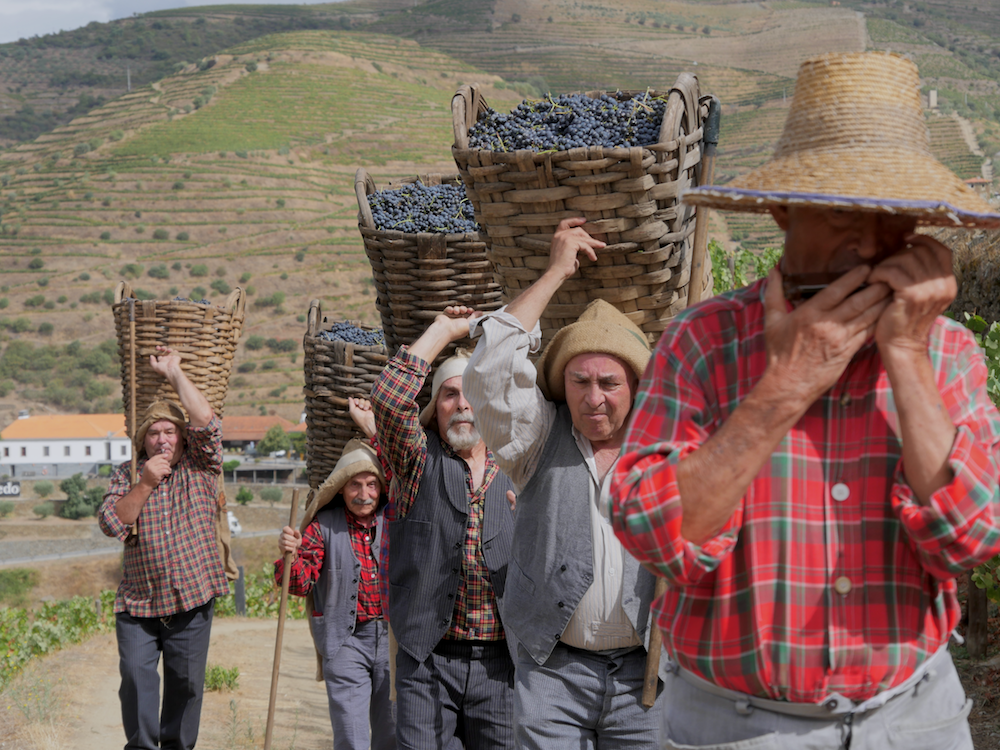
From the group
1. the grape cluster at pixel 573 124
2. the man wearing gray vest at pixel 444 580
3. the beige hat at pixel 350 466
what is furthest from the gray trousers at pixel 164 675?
the grape cluster at pixel 573 124

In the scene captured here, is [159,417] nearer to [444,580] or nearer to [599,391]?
[444,580]

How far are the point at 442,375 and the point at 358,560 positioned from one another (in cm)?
135

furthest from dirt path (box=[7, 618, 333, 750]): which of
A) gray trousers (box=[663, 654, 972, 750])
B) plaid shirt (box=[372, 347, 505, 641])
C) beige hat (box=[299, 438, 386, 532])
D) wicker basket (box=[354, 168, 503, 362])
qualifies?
gray trousers (box=[663, 654, 972, 750])

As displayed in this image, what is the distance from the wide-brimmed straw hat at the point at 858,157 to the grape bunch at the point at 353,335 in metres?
2.73

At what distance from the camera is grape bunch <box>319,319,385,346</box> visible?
4113 millimetres

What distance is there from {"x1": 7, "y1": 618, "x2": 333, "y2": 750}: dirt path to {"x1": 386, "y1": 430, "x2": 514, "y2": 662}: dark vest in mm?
3582

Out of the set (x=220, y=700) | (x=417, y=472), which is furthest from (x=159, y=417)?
(x=220, y=700)

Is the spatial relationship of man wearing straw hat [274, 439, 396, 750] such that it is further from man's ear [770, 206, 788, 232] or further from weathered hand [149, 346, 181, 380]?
man's ear [770, 206, 788, 232]

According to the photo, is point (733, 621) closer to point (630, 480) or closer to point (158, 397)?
point (630, 480)

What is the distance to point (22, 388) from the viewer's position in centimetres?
6200


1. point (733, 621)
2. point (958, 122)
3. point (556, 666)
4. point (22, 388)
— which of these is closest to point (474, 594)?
point (556, 666)

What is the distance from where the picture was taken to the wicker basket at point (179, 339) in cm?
440

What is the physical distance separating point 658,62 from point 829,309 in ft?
292

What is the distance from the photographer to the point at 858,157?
1.40 meters
